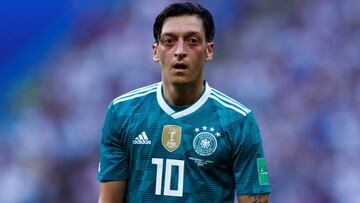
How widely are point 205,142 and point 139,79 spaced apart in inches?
105

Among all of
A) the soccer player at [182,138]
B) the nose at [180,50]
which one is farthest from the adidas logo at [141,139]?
the nose at [180,50]

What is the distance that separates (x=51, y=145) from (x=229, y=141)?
2.82 metres

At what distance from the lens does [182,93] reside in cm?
345

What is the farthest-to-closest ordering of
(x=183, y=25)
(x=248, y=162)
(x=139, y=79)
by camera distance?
1. (x=139, y=79)
2. (x=183, y=25)
3. (x=248, y=162)

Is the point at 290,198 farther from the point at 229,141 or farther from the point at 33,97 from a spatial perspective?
the point at 229,141

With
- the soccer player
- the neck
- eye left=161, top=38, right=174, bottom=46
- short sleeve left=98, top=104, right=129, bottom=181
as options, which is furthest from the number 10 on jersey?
eye left=161, top=38, right=174, bottom=46

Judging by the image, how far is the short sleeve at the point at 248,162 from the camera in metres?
3.31

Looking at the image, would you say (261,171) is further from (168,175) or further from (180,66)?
(180,66)

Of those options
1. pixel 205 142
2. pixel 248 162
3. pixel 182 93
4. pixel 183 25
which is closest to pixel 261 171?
pixel 248 162

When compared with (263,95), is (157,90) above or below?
below

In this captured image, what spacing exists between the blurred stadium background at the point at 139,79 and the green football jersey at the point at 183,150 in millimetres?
2431

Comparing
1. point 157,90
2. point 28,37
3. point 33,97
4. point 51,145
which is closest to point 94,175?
point 51,145

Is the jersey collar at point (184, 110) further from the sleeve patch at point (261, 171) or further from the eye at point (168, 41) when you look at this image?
the sleeve patch at point (261, 171)

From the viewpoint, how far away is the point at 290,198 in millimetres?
5762
